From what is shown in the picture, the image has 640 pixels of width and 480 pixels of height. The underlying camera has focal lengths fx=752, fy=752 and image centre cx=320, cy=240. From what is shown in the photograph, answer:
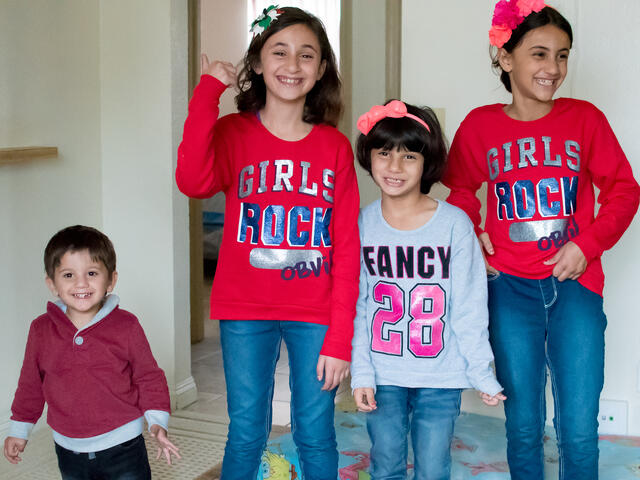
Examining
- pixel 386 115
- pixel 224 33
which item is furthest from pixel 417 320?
pixel 224 33

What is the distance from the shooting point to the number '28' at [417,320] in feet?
5.35

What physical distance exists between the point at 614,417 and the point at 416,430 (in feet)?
3.80

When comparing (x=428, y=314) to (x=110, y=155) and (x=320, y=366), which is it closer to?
(x=320, y=366)

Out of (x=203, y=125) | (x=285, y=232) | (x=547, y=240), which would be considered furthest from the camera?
(x=547, y=240)

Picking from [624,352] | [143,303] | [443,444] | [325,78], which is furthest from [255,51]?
[624,352]

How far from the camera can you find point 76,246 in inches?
64.0

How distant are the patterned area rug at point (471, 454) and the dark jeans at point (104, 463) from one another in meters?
0.54

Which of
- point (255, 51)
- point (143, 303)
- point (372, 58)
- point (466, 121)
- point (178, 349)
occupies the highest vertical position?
point (372, 58)

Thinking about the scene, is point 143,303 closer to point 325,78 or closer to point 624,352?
point 325,78

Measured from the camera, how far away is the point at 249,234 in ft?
5.48

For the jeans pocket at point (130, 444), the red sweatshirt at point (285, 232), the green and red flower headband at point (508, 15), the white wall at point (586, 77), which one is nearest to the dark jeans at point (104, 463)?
the jeans pocket at point (130, 444)

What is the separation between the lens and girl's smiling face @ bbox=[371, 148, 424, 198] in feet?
5.49

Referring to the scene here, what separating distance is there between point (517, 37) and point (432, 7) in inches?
31.7

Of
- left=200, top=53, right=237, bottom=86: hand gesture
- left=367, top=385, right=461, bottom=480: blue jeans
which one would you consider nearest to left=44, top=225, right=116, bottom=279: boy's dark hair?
left=200, top=53, right=237, bottom=86: hand gesture
